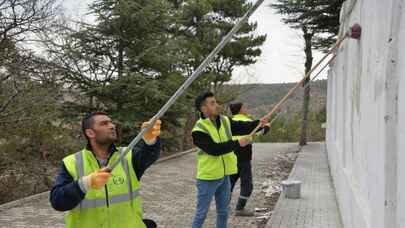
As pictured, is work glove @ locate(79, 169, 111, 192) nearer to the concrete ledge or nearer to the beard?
the beard

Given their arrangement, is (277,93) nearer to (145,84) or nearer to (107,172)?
(145,84)

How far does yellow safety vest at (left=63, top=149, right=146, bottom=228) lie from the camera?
2.68 meters

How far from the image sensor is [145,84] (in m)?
14.5

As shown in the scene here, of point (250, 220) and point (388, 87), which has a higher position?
point (388, 87)

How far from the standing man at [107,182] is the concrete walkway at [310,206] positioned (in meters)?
3.94

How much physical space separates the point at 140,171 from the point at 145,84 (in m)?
11.8

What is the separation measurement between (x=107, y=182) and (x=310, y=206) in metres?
5.65

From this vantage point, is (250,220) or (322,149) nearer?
(250,220)

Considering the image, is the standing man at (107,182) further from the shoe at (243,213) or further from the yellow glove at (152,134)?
Answer: the shoe at (243,213)

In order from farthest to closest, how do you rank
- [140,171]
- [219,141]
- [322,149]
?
[322,149] < [219,141] < [140,171]

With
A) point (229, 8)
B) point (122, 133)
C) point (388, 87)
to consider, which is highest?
point (229, 8)

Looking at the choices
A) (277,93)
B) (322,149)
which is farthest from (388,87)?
(277,93)

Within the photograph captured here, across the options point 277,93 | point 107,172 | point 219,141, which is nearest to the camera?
point 107,172

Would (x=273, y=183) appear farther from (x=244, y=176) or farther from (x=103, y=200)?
(x=103, y=200)
